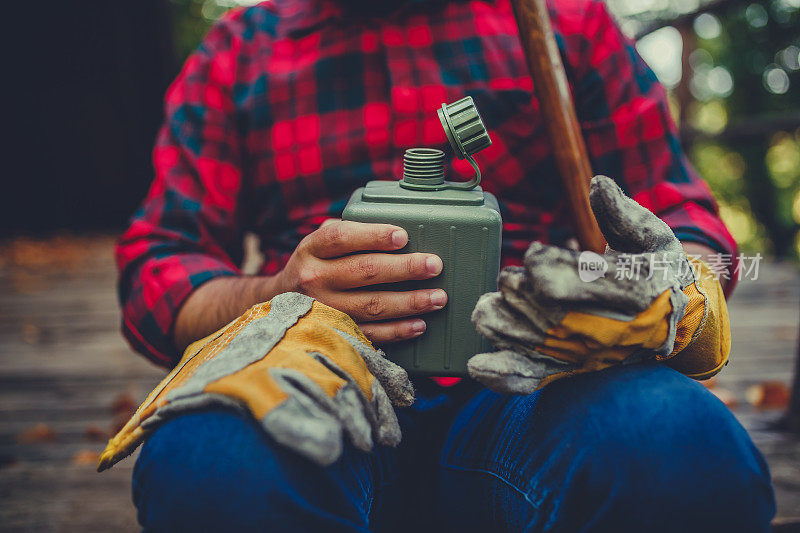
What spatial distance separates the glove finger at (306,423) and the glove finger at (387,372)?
12 cm

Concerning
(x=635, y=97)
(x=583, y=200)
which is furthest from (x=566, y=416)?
(x=635, y=97)

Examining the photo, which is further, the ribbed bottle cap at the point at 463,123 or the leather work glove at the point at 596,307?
the ribbed bottle cap at the point at 463,123

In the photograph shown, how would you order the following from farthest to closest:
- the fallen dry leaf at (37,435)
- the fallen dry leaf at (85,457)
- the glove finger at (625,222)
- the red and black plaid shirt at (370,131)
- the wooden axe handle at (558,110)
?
the fallen dry leaf at (37,435) → the fallen dry leaf at (85,457) → the red and black plaid shirt at (370,131) → the wooden axe handle at (558,110) → the glove finger at (625,222)

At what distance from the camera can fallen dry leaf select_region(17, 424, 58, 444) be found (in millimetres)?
1645

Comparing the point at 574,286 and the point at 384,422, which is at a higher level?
the point at 574,286

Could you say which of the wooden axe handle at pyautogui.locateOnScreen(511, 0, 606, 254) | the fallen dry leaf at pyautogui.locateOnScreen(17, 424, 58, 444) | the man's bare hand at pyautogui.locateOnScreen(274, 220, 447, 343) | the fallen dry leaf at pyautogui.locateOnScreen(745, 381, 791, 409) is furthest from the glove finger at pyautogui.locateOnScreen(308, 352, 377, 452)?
the fallen dry leaf at pyautogui.locateOnScreen(745, 381, 791, 409)

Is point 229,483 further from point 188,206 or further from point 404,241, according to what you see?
point 188,206

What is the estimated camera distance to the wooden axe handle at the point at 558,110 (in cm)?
95

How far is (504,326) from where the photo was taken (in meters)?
0.66

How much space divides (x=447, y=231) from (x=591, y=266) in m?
0.21

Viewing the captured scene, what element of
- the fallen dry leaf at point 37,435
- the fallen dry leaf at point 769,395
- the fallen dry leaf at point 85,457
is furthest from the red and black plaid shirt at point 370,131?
the fallen dry leaf at point 769,395

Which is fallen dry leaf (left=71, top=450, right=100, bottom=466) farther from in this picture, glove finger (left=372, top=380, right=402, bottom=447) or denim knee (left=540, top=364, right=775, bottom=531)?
denim knee (left=540, top=364, right=775, bottom=531)

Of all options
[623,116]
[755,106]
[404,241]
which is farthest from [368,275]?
[755,106]

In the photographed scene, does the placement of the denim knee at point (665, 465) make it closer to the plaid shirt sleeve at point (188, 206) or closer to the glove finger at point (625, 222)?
the glove finger at point (625, 222)
